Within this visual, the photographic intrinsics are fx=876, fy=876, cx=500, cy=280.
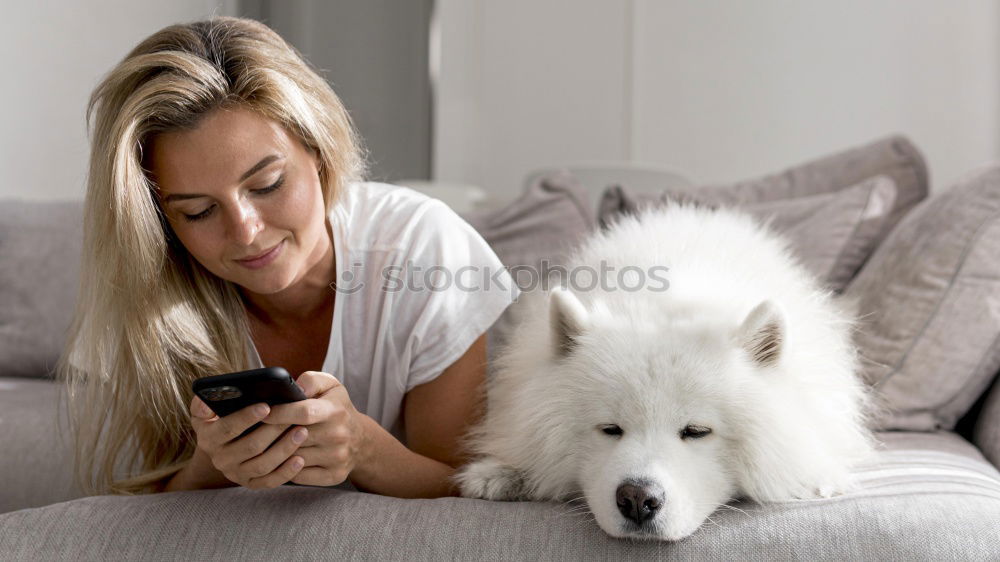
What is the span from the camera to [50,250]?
8.71 ft

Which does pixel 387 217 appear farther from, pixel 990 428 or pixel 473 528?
pixel 990 428

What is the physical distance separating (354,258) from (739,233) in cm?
83

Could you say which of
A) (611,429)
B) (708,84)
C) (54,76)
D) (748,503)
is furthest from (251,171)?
(708,84)

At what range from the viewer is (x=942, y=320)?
1.83m

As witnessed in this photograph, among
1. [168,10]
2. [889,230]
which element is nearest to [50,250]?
[168,10]

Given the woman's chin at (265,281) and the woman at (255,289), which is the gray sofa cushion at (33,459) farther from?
the woman's chin at (265,281)

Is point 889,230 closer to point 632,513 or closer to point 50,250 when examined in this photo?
point 632,513

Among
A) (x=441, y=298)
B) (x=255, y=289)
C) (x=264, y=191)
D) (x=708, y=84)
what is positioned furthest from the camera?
(x=708, y=84)

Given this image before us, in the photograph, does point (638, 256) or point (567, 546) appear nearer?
point (567, 546)

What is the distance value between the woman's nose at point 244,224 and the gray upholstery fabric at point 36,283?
141 cm

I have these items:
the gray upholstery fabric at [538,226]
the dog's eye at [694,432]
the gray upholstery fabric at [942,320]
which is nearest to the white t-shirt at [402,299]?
the dog's eye at [694,432]

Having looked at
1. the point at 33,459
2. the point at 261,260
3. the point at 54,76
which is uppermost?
the point at 54,76

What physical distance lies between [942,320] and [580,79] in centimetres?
294

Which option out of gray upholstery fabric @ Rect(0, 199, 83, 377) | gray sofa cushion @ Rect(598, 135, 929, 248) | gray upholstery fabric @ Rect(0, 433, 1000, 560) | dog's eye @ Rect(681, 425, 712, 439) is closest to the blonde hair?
gray upholstery fabric @ Rect(0, 433, 1000, 560)
